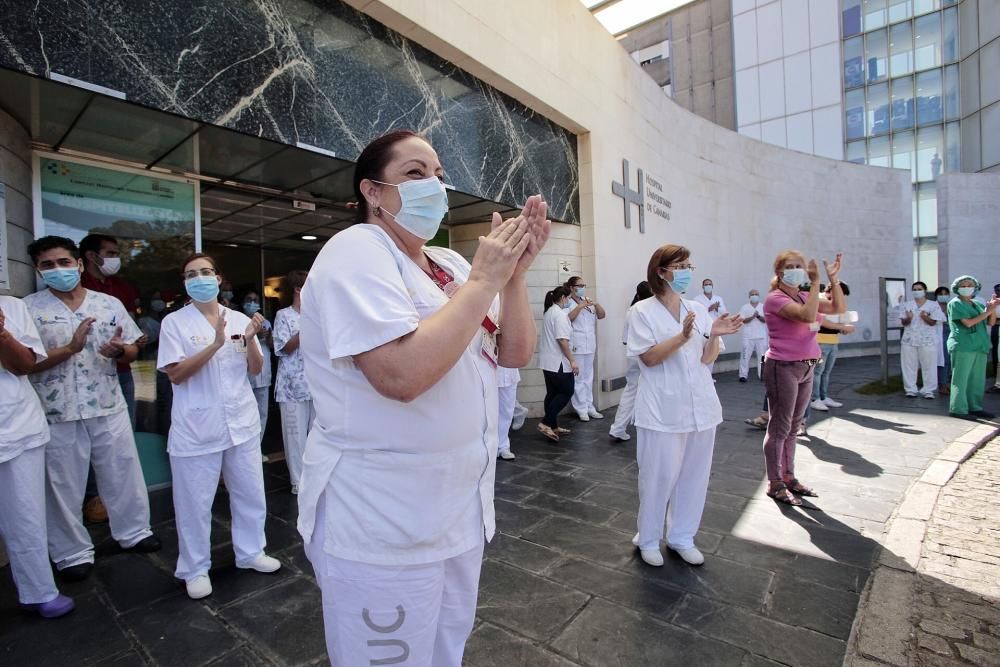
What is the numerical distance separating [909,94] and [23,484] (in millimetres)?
29575

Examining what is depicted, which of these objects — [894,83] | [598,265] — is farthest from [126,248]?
[894,83]

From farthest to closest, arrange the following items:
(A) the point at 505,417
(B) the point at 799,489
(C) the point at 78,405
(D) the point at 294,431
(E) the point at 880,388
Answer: (E) the point at 880,388 → (A) the point at 505,417 → (D) the point at 294,431 → (B) the point at 799,489 → (C) the point at 78,405

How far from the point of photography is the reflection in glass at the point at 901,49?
21.7 meters

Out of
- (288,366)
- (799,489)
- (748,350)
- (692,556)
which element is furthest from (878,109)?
(288,366)

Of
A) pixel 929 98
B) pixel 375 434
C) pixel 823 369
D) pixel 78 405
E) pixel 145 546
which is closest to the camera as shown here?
pixel 375 434

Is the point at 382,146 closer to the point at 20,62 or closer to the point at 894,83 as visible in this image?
the point at 20,62

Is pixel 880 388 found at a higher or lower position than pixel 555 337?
lower

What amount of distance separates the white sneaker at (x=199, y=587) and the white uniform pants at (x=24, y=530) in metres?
0.66

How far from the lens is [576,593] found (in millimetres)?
2820

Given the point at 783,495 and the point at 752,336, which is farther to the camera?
the point at 752,336

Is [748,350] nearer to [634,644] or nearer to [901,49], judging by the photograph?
[634,644]

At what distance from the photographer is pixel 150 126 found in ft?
12.0

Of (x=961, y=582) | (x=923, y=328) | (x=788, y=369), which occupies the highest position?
(x=923, y=328)

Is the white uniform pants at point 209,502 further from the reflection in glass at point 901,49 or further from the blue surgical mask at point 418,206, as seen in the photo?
the reflection in glass at point 901,49
